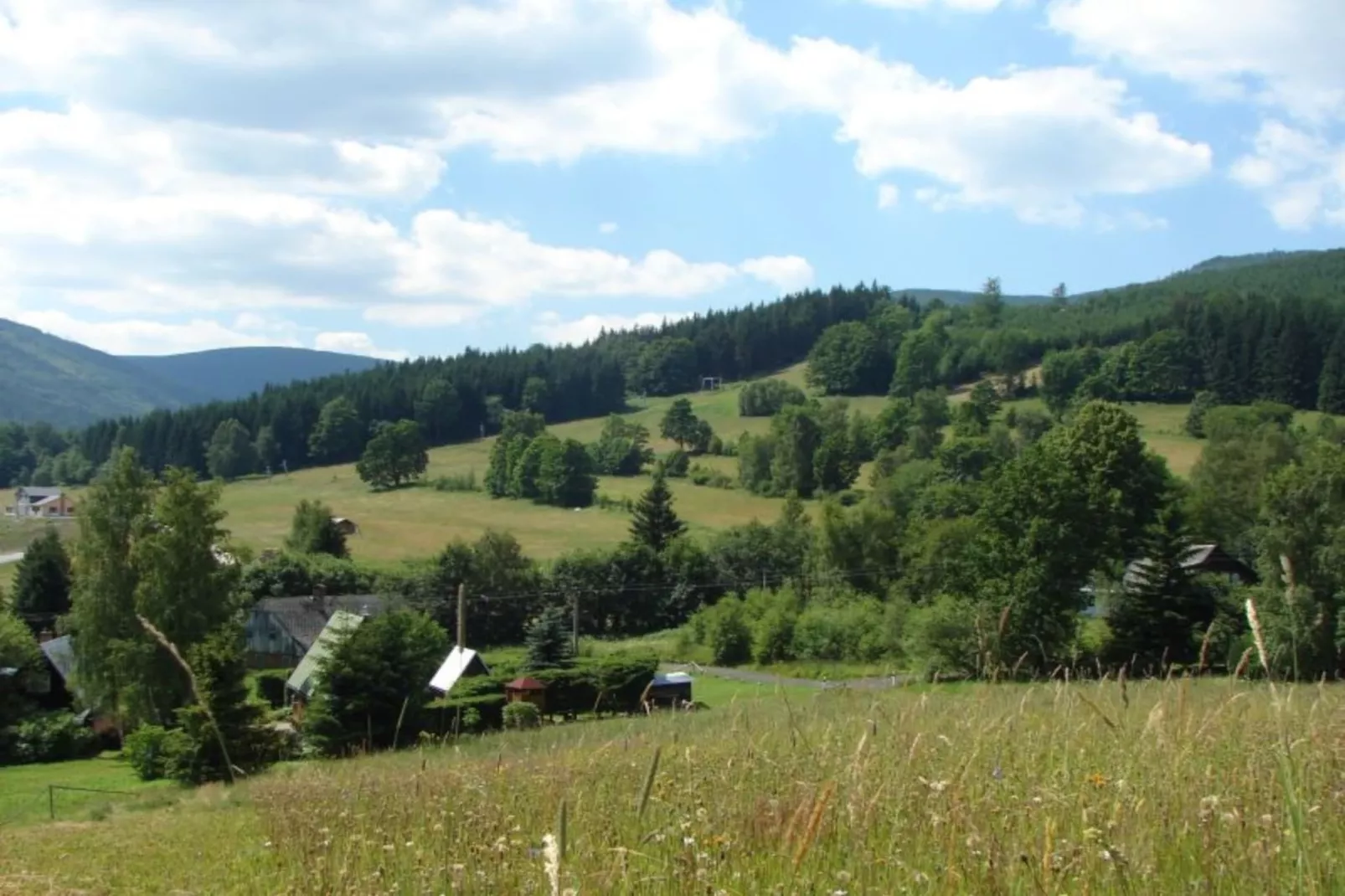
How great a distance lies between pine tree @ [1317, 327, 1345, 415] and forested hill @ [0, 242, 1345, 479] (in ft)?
1.04

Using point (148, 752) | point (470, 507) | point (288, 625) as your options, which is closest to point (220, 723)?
point (148, 752)

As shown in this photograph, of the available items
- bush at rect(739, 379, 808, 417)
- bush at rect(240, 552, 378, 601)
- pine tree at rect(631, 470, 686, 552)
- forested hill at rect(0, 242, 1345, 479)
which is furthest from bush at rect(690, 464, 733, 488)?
bush at rect(240, 552, 378, 601)

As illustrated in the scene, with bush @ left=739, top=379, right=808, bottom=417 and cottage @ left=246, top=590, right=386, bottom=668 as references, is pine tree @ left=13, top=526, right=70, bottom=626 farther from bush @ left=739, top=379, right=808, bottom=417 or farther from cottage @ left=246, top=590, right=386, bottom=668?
bush @ left=739, top=379, right=808, bottom=417

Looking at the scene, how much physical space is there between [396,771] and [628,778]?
2.21 meters

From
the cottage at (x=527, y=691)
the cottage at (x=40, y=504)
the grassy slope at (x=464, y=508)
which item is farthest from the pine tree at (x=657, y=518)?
the cottage at (x=40, y=504)

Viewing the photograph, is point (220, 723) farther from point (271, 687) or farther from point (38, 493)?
point (38, 493)

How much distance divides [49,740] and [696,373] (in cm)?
14985

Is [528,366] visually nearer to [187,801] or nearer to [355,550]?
[355,550]

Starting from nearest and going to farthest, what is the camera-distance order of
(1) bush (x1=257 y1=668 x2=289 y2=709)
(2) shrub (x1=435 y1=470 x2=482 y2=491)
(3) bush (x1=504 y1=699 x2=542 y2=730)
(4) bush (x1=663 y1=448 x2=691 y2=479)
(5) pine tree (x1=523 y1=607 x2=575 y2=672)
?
(3) bush (x1=504 y1=699 x2=542 y2=730) → (1) bush (x1=257 y1=668 x2=289 y2=709) → (5) pine tree (x1=523 y1=607 x2=575 y2=672) → (2) shrub (x1=435 y1=470 x2=482 y2=491) → (4) bush (x1=663 y1=448 x2=691 y2=479)

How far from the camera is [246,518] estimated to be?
340ft

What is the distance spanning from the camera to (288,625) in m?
69.1

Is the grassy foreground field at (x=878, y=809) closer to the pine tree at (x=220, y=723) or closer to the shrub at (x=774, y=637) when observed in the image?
the pine tree at (x=220, y=723)

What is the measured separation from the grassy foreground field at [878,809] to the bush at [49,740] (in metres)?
47.5

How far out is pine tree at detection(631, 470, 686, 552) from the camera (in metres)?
89.4
